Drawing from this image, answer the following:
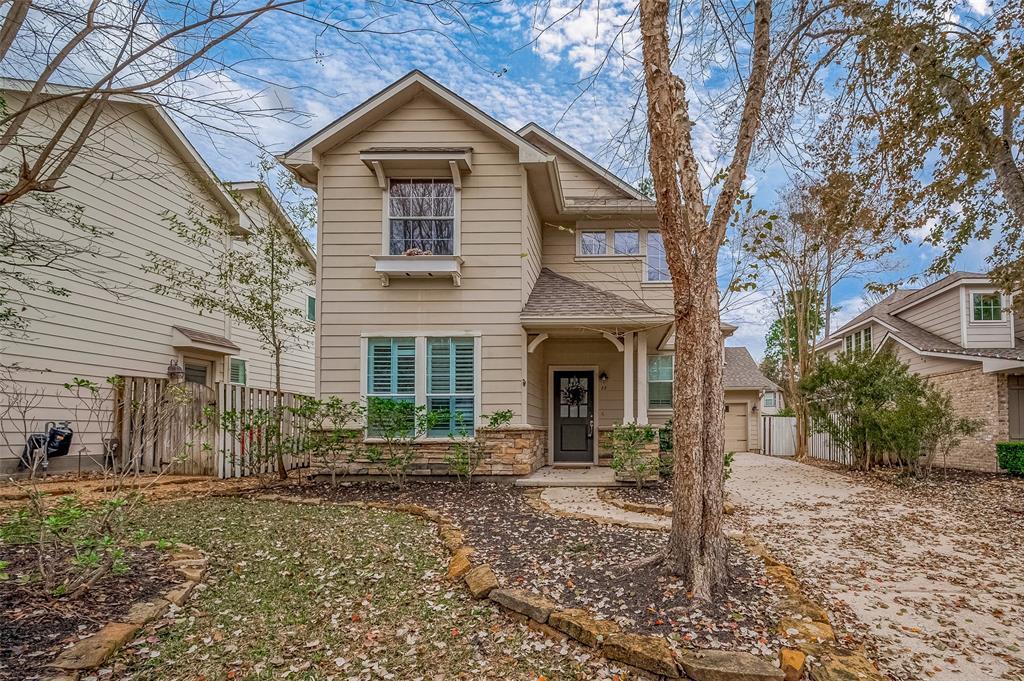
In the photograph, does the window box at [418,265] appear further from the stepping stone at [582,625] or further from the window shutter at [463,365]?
the stepping stone at [582,625]

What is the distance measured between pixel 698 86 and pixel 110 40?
480cm

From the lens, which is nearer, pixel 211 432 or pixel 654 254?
pixel 211 432

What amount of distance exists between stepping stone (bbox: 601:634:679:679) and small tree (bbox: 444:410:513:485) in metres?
5.43

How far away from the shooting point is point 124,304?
10.4 metres

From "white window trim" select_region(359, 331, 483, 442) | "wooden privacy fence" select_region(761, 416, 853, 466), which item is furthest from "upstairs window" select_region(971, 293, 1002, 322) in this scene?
"white window trim" select_region(359, 331, 483, 442)

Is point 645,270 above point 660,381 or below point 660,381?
above

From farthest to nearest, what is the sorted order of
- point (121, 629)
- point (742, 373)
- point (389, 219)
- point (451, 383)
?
point (742, 373) < point (389, 219) < point (451, 383) < point (121, 629)

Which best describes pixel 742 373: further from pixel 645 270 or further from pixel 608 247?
pixel 608 247

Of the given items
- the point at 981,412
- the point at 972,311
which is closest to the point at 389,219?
the point at 981,412

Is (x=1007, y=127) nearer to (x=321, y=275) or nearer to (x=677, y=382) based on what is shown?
(x=677, y=382)

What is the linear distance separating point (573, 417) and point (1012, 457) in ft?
29.2

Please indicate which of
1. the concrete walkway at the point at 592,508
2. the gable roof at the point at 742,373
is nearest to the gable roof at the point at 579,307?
the concrete walkway at the point at 592,508

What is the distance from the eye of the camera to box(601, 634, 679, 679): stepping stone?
9.63ft

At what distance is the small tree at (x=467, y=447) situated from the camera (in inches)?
335
